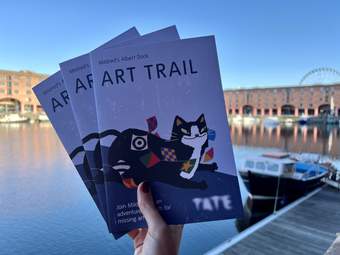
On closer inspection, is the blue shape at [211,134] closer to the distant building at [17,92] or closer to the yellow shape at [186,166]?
the yellow shape at [186,166]

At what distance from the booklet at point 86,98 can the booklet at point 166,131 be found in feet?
0.24

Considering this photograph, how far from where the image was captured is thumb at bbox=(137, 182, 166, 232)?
136 cm

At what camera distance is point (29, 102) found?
3250 inches

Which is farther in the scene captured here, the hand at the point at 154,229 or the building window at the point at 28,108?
the building window at the point at 28,108

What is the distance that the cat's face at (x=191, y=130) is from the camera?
135 cm

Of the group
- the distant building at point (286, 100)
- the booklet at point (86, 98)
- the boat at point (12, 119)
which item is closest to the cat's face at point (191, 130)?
the booklet at point (86, 98)

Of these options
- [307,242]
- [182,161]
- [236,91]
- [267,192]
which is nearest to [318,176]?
[267,192]

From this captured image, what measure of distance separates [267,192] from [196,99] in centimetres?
1253

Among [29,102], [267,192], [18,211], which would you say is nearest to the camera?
[18,211]

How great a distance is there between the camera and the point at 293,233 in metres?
7.83

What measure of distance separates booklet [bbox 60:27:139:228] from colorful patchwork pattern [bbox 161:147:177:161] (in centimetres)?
34

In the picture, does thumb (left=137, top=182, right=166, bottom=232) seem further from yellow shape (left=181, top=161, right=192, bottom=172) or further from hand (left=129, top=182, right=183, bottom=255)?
yellow shape (left=181, top=161, right=192, bottom=172)

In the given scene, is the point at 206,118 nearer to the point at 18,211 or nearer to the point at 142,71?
the point at 142,71

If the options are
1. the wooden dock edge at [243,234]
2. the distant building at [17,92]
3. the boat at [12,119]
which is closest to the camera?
the wooden dock edge at [243,234]
